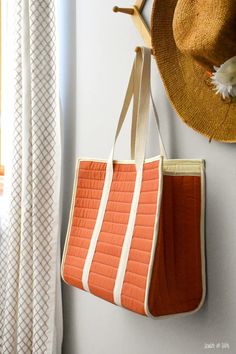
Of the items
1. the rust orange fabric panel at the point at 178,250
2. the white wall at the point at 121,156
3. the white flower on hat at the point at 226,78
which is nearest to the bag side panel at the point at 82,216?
the white wall at the point at 121,156

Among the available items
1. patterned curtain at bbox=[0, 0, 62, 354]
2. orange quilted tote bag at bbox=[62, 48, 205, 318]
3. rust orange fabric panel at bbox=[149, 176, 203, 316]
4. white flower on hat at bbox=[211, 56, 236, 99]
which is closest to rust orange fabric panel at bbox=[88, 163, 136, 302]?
orange quilted tote bag at bbox=[62, 48, 205, 318]

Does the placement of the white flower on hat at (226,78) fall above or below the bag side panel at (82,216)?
above

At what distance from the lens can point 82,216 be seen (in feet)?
4.14

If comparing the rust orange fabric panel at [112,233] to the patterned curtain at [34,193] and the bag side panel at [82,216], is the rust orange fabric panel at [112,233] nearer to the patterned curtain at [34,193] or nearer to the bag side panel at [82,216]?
the bag side panel at [82,216]

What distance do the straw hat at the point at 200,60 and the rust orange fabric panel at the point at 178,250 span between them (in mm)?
138

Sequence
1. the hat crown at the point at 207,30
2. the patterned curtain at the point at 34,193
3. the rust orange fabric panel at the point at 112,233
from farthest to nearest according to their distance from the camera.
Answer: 1. the patterned curtain at the point at 34,193
2. the rust orange fabric panel at the point at 112,233
3. the hat crown at the point at 207,30

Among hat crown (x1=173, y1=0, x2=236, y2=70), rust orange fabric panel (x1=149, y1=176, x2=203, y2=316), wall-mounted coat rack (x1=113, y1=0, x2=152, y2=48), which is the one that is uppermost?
wall-mounted coat rack (x1=113, y1=0, x2=152, y2=48)

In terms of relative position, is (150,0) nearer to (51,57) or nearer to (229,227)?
(51,57)

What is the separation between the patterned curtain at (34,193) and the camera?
1.56 m

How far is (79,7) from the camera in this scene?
5.19 feet

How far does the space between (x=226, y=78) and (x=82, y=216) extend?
1.79 feet

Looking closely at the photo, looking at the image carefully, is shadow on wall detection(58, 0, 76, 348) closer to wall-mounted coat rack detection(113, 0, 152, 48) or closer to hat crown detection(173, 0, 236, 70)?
wall-mounted coat rack detection(113, 0, 152, 48)

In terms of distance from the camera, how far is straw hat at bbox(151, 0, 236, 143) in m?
0.85

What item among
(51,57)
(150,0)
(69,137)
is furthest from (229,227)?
(51,57)
